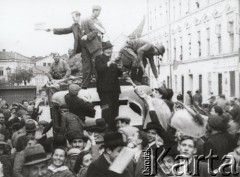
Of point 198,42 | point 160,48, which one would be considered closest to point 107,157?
point 160,48

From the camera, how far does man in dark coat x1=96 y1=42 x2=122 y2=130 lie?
5121 mm

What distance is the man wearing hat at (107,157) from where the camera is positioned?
3.66 m

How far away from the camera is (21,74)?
6.48 meters

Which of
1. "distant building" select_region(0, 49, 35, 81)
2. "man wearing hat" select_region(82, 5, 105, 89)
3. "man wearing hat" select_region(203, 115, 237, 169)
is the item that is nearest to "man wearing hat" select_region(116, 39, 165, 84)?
"man wearing hat" select_region(82, 5, 105, 89)

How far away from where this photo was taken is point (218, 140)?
4.06 metres

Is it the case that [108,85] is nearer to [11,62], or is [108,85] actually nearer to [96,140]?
[96,140]

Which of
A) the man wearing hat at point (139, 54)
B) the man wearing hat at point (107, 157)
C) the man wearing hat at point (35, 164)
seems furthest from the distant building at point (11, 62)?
the man wearing hat at point (107, 157)

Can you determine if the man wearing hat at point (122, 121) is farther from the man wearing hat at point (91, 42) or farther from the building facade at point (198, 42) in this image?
the building facade at point (198, 42)

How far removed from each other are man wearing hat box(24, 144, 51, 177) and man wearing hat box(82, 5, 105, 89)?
4.86 feet

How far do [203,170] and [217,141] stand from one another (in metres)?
0.34

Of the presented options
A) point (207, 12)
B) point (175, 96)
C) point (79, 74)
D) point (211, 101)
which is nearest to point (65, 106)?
point (79, 74)

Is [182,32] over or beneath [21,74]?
over

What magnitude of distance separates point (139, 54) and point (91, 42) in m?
0.56

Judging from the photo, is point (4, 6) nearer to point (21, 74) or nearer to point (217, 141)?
point (21, 74)
